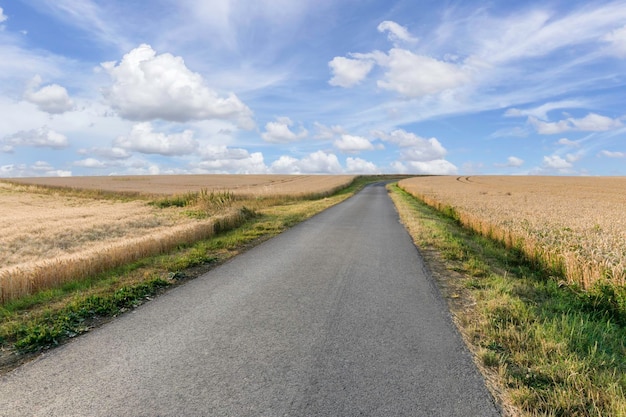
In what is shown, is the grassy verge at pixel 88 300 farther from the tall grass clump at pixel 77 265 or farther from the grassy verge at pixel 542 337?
the grassy verge at pixel 542 337

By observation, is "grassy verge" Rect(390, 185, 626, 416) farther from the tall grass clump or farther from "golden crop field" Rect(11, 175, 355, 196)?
"golden crop field" Rect(11, 175, 355, 196)

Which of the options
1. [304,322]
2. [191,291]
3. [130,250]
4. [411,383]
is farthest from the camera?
[130,250]

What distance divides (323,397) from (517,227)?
1208cm

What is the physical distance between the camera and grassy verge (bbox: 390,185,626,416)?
3.63m

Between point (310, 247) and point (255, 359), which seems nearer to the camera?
point (255, 359)

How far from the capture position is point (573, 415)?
338 cm

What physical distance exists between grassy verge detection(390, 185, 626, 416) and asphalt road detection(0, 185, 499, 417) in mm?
317

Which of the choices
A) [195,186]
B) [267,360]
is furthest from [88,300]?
[195,186]

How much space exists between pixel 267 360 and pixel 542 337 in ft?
12.2

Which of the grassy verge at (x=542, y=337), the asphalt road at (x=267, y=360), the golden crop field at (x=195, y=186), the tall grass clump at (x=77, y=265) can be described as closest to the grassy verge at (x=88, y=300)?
the tall grass clump at (x=77, y=265)

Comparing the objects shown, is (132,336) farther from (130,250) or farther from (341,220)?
(341,220)

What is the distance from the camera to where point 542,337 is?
5.04m

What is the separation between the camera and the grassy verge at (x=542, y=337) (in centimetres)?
363

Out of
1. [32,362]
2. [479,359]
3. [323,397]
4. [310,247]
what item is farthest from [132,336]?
[310,247]
